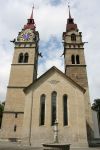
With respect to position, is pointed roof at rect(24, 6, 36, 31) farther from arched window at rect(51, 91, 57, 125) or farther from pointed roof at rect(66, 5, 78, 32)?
arched window at rect(51, 91, 57, 125)

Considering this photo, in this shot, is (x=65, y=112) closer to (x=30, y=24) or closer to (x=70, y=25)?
(x=70, y=25)

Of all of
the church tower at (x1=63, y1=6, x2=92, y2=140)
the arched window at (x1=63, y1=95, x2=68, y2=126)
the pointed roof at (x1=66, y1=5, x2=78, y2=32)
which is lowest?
the arched window at (x1=63, y1=95, x2=68, y2=126)

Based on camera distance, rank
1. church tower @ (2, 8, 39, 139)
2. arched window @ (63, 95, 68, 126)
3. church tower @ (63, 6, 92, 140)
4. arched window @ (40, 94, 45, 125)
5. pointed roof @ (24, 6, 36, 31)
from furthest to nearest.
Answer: pointed roof @ (24, 6, 36, 31), church tower @ (63, 6, 92, 140), church tower @ (2, 8, 39, 139), arched window @ (40, 94, 45, 125), arched window @ (63, 95, 68, 126)

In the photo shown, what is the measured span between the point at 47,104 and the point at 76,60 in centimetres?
1198

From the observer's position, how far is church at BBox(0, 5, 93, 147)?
819 inches

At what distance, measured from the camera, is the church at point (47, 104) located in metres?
20.8

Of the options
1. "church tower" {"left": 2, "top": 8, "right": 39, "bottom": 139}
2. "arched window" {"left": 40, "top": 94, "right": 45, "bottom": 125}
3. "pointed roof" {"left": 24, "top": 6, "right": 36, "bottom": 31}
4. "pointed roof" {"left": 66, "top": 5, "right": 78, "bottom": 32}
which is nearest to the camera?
"arched window" {"left": 40, "top": 94, "right": 45, "bottom": 125}

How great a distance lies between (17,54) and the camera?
31.9m

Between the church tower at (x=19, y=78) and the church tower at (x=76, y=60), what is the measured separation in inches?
230

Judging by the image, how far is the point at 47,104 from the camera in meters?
22.2

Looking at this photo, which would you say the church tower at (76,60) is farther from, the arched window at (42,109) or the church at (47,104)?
the arched window at (42,109)

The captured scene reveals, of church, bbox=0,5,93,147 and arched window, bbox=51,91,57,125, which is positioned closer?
church, bbox=0,5,93,147

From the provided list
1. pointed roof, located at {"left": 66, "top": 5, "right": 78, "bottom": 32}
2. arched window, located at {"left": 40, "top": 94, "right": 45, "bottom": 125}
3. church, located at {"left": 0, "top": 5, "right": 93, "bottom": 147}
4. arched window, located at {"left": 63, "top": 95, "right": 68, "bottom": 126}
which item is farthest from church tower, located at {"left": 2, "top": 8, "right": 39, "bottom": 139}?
arched window, located at {"left": 63, "top": 95, "right": 68, "bottom": 126}

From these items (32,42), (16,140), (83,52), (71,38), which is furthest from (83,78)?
(16,140)
